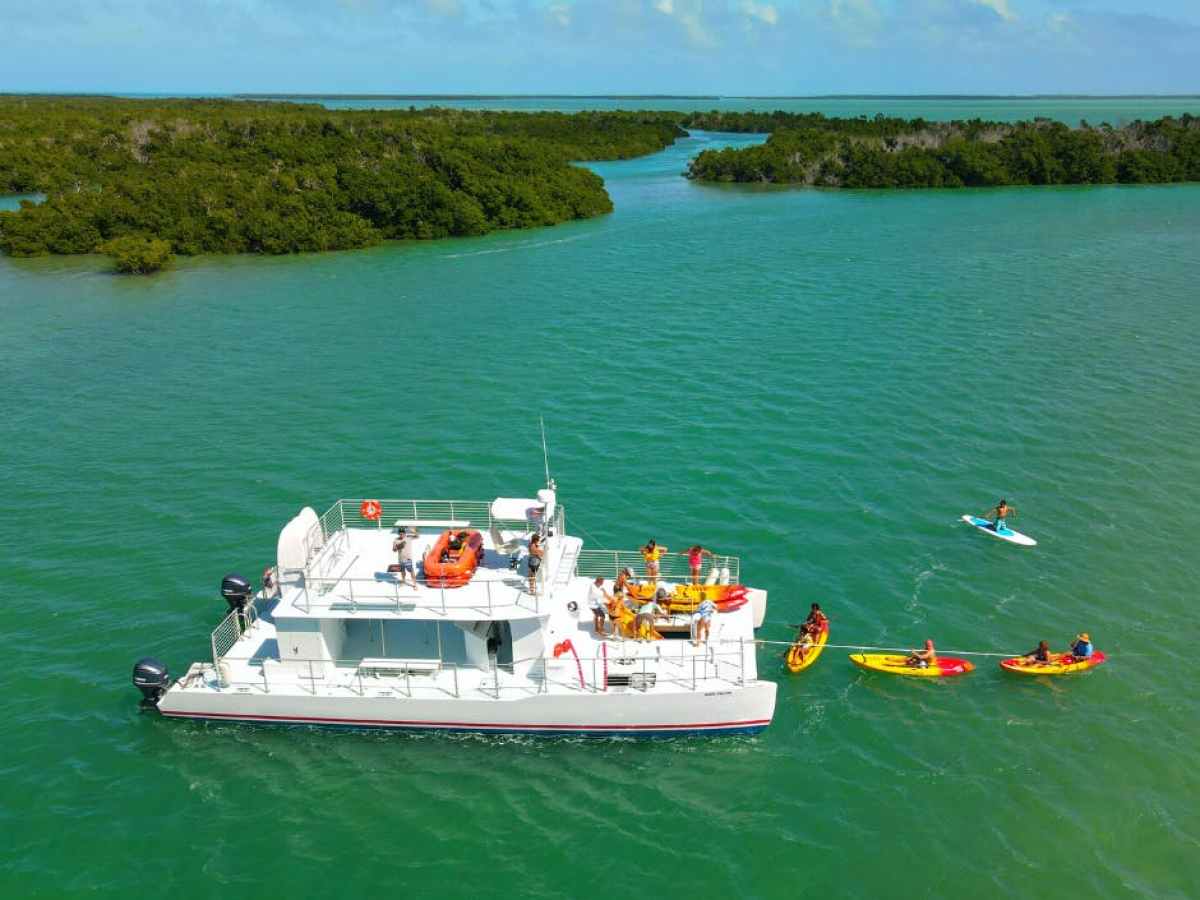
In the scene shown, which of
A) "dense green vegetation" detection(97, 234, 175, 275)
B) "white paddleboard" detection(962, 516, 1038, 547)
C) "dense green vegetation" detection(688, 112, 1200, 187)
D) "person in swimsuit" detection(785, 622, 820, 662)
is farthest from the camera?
"dense green vegetation" detection(688, 112, 1200, 187)

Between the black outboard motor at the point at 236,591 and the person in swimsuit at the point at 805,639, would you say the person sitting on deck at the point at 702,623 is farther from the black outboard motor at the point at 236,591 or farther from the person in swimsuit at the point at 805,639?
the black outboard motor at the point at 236,591

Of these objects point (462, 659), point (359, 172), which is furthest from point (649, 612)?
point (359, 172)

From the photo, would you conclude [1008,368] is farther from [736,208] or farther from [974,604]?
[736,208]

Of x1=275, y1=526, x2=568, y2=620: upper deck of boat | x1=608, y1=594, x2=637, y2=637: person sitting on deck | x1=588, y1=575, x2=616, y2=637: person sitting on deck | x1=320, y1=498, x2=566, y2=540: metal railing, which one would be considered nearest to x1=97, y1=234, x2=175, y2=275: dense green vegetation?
x1=320, y1=498, x2=566, y2=540: metal railing

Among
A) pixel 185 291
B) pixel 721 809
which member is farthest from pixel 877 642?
pixel 185 291

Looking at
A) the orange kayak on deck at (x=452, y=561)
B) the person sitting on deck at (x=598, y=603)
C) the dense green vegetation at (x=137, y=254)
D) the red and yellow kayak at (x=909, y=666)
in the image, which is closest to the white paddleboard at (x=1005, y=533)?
the red and yellow kayak at (x=909, y=666)

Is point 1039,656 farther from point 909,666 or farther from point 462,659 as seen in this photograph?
point 462,659

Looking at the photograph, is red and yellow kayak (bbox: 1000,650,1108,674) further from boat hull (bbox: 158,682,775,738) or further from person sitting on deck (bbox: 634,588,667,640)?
person sitting on deck (bbox: 634,588,667,640)
